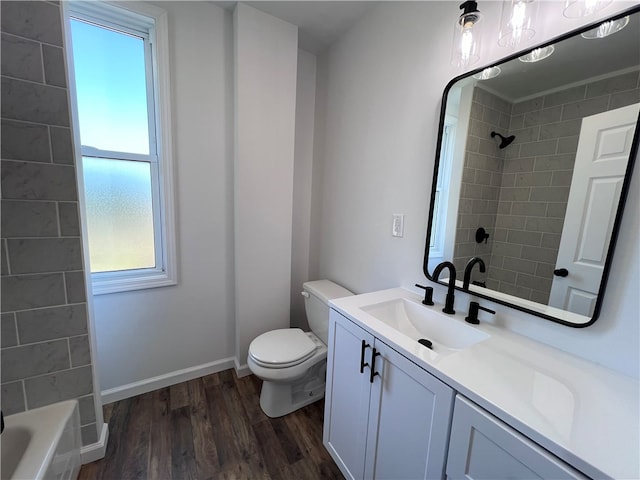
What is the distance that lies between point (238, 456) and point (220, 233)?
4.44ft

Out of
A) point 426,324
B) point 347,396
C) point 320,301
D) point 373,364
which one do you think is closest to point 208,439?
point 347,396

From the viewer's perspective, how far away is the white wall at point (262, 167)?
1726 mm

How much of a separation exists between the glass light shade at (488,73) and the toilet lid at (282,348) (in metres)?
1.67

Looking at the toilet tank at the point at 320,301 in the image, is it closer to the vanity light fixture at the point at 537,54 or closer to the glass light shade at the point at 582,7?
the vanity light fixture at the point at 537,54

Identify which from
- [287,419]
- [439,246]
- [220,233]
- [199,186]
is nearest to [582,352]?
[439,246]

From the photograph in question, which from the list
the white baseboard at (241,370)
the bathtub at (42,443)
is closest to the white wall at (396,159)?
the white baseboard at (241,370)

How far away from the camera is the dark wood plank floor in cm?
130

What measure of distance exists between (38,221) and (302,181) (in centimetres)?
161

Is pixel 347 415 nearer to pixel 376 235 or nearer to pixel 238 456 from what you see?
pixel 238 456

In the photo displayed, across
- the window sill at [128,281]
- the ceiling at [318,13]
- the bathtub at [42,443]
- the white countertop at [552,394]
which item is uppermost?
the ceiling at [318,13]

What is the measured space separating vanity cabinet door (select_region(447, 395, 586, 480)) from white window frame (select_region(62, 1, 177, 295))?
70.3 inches

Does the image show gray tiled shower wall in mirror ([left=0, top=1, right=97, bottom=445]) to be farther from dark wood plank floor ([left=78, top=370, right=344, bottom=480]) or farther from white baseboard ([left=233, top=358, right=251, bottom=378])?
white baseboard ([left=233, top=358, right=251, bottom=378])

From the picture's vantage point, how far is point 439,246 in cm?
132

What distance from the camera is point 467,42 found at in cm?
109
